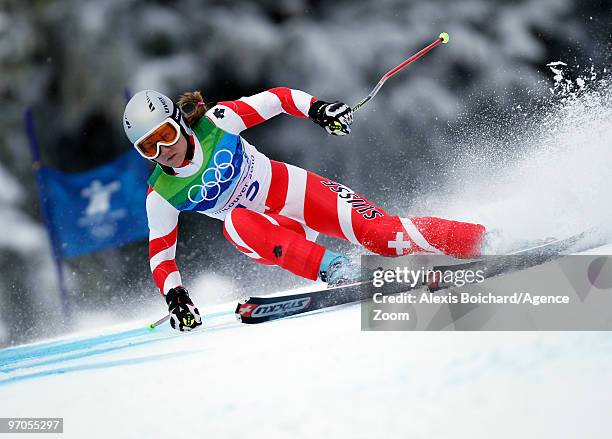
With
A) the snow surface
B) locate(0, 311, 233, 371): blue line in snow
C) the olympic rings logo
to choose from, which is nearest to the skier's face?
the olympic rings logo

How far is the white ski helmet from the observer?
8.32 feet

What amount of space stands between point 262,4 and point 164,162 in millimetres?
3297

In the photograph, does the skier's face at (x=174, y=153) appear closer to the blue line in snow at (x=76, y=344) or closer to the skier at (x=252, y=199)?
the skier at (x=252, y=199)

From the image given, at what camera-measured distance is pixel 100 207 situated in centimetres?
495

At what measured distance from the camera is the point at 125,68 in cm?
570

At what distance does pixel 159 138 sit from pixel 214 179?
0.81 ft

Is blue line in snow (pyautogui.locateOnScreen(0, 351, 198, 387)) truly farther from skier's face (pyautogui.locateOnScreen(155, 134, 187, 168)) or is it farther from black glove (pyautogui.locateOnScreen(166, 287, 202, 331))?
skier's face (pyautogui.locateOnScreen(155, 134, 187, 168))

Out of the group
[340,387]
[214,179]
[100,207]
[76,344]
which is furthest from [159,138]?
[100,207]

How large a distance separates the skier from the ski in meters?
0.08

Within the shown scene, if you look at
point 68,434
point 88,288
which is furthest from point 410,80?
point 68,434

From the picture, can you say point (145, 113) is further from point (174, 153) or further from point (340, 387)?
point (340, 387)

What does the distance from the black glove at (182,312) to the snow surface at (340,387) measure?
0.41ft

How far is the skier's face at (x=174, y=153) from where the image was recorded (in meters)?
2.56

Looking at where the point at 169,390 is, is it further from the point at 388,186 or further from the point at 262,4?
the point at 262,4
